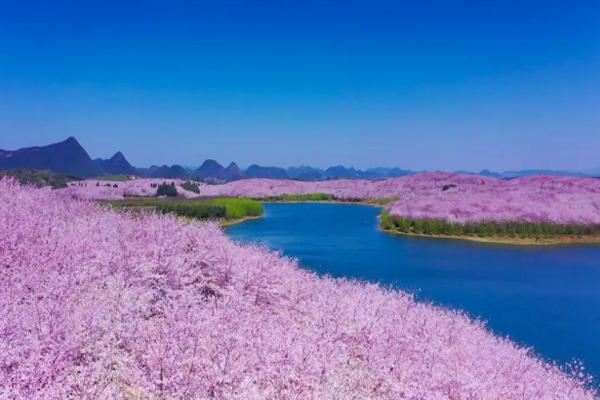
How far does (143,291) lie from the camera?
25.4 ft

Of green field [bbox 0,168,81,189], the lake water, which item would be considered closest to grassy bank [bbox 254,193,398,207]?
the lake water

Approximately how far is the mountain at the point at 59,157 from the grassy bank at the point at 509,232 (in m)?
68.7

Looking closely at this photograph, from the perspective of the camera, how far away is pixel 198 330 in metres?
5.98

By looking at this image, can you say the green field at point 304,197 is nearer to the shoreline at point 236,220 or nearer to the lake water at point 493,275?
the shoreline at point 236,220

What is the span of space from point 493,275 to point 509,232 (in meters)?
18.5

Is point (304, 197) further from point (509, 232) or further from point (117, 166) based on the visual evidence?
point (117, 166)

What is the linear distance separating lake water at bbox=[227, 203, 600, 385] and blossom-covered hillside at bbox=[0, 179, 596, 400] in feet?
17.9


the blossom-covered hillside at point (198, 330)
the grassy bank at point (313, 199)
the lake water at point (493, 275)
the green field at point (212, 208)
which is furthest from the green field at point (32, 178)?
the grassy bank at point (313, 199)

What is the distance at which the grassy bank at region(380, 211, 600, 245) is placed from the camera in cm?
4003

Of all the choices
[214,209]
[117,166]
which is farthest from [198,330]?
[117,166]

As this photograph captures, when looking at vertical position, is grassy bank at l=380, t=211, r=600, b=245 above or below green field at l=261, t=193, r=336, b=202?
below

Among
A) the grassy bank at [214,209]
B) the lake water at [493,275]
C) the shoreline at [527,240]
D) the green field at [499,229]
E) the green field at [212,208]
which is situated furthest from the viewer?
the grassy bank at [214,209]

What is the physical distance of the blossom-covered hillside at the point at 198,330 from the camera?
523cm

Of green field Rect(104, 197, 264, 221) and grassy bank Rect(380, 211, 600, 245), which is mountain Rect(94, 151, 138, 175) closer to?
green field Rect(104, 197, 264, 221)
